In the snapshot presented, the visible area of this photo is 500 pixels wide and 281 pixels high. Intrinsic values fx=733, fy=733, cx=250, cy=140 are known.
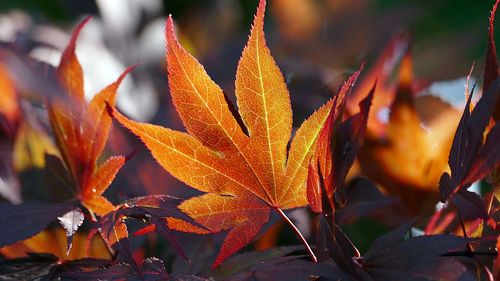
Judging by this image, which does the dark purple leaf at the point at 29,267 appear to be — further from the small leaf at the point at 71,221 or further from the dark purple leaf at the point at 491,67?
the dark purple leaf at the point at 491,67

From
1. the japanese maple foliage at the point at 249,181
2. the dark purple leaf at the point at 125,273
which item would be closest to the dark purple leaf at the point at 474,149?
the japanese maple foliage at the point at 249,181

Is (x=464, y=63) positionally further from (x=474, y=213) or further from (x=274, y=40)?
(x=474, y=213)

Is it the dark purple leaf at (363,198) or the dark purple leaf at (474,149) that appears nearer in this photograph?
the dark purple leaf at (474,149)

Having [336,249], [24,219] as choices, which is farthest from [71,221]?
[336,249]

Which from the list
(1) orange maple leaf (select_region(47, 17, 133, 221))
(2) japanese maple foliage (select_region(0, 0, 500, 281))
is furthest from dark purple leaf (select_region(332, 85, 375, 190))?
(1) orange maple leaf (select_region(47, 17, 133, 221))

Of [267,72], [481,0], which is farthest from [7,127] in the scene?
[481,0]
